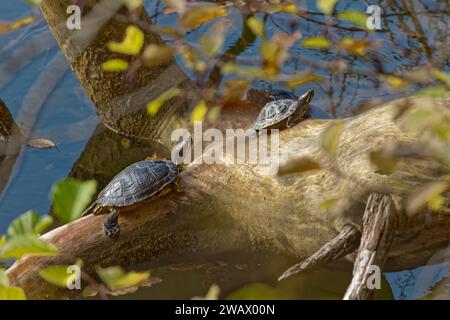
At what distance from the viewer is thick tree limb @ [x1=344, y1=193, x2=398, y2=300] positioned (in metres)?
3.47

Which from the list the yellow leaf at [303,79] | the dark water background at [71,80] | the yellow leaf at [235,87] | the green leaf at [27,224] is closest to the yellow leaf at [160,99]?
the yellow leaf at [235,87]

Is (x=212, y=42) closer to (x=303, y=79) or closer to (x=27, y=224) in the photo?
(x=303, y=79)

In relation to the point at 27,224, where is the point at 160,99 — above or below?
above

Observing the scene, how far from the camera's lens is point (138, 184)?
408cm

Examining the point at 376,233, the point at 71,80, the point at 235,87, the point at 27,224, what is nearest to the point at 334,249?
the point at 376,233

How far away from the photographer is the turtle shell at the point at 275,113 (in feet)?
14.9

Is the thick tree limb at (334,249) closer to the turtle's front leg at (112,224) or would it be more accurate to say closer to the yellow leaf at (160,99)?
the turtle's front leg at (112,224)

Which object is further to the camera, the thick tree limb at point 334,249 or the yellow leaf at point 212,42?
the thick tree limb at point 334,249

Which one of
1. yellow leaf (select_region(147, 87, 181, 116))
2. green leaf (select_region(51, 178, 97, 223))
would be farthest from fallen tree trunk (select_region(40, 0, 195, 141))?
green leaf (select_region(51, 178, 97, 223))

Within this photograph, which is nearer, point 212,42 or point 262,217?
point 212,42

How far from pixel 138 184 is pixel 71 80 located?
2324 millimetres

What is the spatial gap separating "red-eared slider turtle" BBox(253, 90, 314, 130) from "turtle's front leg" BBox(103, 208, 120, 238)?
109 cm

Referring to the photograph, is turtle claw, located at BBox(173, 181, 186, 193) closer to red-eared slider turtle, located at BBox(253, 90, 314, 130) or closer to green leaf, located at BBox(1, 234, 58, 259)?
red-eared slider turtle, located at BBox(253, 90, 314, 130)

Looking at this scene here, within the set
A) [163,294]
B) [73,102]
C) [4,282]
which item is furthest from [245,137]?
[4,282]
